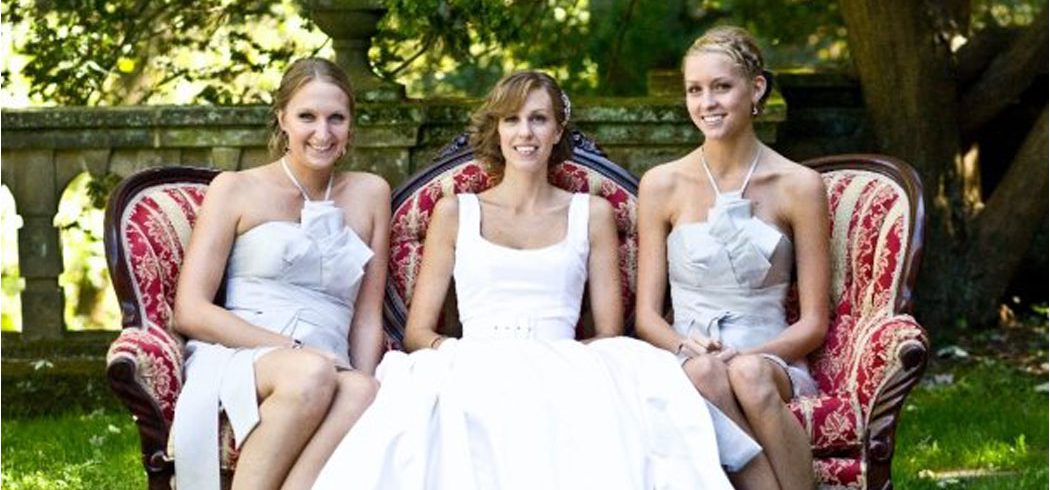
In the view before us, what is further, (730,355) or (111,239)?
(111,239)

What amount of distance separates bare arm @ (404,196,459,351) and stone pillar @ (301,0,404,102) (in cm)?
163

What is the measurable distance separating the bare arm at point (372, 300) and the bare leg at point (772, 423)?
100 cm

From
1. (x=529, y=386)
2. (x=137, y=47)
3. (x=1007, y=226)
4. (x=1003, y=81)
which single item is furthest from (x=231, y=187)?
(x=1003, y=81)

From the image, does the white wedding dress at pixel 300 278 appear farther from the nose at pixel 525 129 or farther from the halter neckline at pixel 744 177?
the halter neckline at pixel 744 177

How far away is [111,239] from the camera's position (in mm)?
5383

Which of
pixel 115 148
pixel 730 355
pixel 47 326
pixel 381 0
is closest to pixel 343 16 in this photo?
pixel 381 0

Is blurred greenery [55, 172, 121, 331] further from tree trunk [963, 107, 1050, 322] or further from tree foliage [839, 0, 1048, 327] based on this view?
tree trunk [963, 107, 1050, 322]

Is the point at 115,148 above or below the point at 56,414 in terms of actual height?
above

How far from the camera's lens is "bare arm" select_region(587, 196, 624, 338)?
5.41 meters

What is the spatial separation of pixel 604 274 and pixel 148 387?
1223mm

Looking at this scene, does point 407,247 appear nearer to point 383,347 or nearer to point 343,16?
point 383,347

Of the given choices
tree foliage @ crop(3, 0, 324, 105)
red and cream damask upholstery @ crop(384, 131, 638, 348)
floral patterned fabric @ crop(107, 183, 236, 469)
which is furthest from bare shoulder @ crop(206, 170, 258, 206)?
tree foliage @ crop(3, 0, 324, 105)

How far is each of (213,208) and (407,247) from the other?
587mm

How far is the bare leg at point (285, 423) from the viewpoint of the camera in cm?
478
